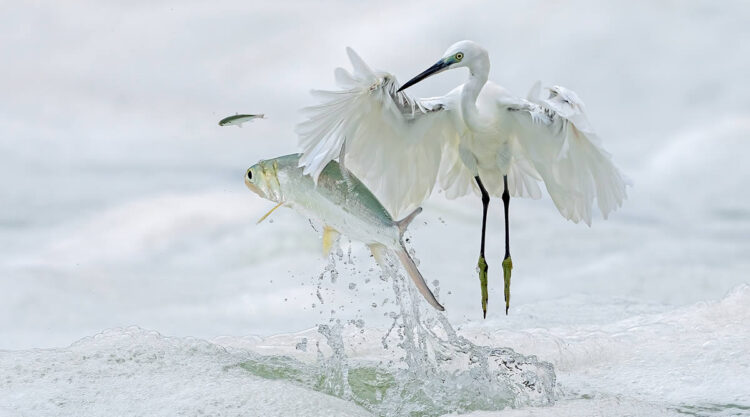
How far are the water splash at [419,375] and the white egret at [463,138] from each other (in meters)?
0.53

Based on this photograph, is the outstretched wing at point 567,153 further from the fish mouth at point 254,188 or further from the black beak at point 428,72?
the fish mouth at point 254,188

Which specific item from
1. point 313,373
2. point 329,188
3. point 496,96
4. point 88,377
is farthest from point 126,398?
point 496,96

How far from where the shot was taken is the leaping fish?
314 cm

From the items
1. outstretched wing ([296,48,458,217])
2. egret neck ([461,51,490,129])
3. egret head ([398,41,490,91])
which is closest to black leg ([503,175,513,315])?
outstretched wing ([296,48,458,217])

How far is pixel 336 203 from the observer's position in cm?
315

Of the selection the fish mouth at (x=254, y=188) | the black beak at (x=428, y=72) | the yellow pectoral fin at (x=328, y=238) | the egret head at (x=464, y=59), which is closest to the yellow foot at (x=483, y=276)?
the egret head at (x=464, y=59)

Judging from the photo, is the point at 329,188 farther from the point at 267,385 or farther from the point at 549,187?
the point at 549,187

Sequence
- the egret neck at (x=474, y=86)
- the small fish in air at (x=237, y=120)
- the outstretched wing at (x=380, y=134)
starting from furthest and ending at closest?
1. the egret neck at (x=474, y=86)
2. the outstretched wing at (x=380, y=134)
3. the small fish in air at (x=237, y=120)

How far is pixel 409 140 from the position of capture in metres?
4.22

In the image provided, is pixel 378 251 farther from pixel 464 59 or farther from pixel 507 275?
pixel 507 275

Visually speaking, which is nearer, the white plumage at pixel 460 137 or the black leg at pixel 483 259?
the white plumage at pixel 460 137

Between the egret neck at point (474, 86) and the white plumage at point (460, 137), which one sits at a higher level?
the egret neck at point (474, 86)

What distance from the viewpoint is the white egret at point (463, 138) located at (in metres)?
3.75

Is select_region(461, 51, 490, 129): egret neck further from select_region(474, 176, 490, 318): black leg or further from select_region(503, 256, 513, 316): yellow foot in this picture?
select_region(503, 256, 513, 316): yellow foot
